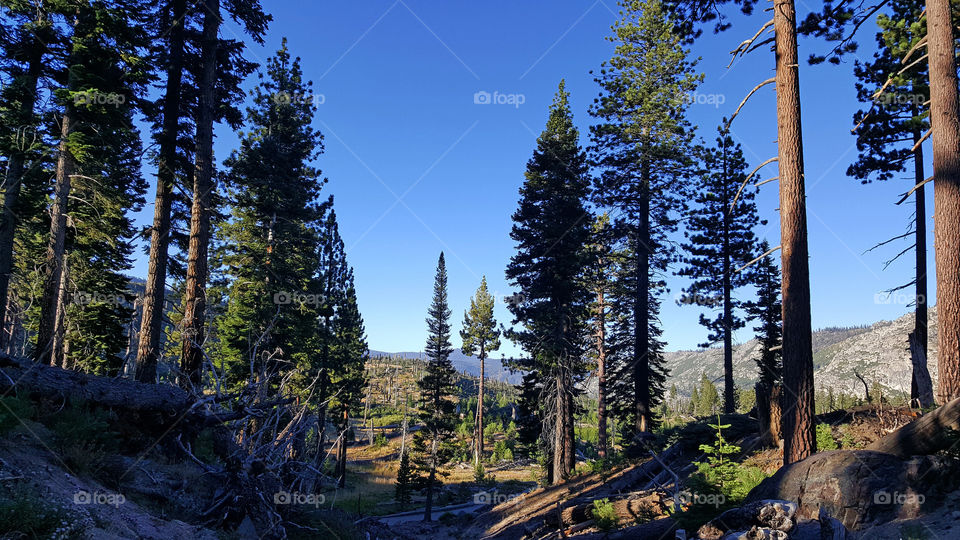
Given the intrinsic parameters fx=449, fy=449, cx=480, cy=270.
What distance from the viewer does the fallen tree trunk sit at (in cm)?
575

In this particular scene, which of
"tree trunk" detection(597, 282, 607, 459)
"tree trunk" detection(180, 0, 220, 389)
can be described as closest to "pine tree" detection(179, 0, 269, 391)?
"tree trunk" detection(180, 0, 220, 389)

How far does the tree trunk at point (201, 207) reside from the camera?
437 inches

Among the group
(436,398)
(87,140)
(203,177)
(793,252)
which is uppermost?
(87,140)

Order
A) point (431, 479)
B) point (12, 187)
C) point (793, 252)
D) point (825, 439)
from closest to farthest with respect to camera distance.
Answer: point (793, 252)
point (825, 439)
point (12, 187)
point (431, 479)

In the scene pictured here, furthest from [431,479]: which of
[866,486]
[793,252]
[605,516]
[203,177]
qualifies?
[866,486]

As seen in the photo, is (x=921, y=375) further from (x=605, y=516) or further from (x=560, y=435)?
(x=560, y=435)

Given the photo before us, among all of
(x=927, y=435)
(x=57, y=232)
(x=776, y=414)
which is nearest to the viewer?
(x=927, y=435)

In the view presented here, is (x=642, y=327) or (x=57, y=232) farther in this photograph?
(x=642, y=327)

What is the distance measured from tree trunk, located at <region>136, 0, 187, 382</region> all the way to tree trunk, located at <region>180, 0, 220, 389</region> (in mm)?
660

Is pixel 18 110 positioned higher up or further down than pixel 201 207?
higher up

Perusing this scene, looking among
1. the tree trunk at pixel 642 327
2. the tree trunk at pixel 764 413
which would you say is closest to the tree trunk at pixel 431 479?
the tree trunk at pixel 642 327

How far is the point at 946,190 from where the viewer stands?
8.68 metres

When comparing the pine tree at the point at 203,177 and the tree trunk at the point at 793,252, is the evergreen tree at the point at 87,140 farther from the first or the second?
the tree trunk at the point at 793,252

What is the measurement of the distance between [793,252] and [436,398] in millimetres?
33028
